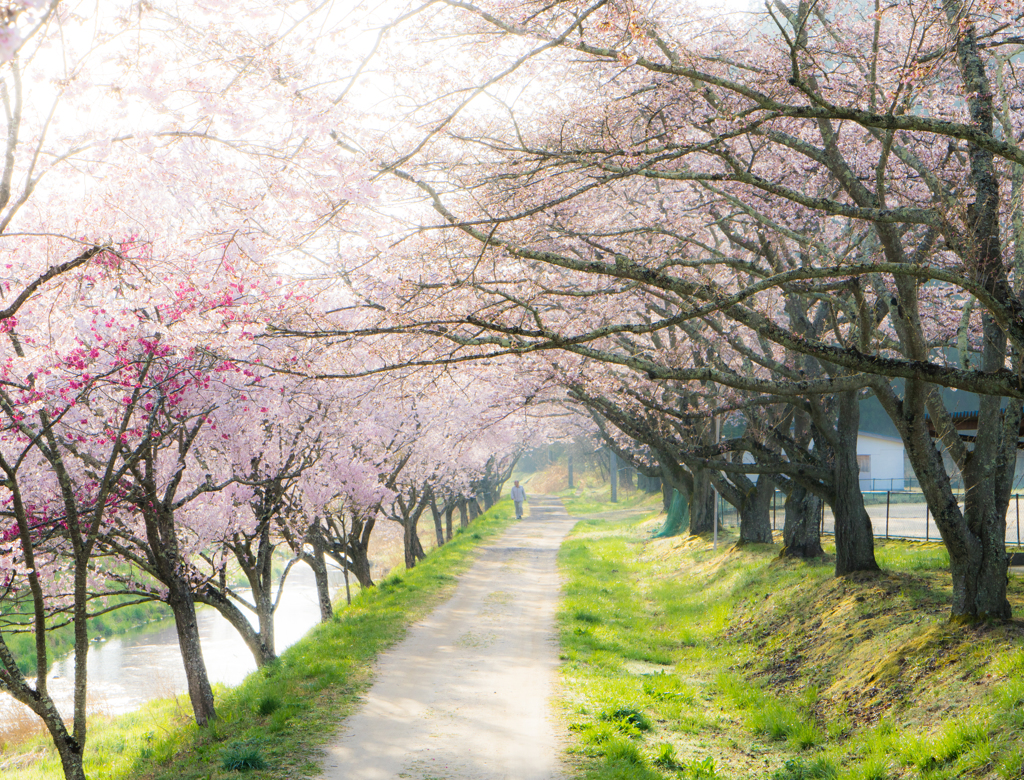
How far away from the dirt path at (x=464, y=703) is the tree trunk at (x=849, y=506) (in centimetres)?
465

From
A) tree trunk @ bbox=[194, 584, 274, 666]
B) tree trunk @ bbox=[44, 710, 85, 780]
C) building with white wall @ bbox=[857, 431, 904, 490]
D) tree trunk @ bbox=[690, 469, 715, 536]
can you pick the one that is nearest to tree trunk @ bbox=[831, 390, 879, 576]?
tree trunk @ bbox=[194, 584, 274, 666]

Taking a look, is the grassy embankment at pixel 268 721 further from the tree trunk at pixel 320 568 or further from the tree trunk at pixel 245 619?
the tree trunk at pixel 320 568

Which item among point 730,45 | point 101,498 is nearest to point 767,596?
point 730,45

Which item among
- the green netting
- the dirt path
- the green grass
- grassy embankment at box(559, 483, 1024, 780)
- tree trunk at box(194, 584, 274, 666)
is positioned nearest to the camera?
grassy embankment at box(559, 483, 1024, 780)

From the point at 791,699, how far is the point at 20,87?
876cm

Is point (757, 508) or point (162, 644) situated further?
point (162, 644)

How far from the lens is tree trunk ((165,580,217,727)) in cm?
→ 942

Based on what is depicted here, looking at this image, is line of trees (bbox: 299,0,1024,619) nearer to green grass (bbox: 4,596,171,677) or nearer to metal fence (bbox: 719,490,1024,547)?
metal fence (bbox: 719,490,1024,547)

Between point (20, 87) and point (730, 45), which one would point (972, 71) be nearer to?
point (730, 45)

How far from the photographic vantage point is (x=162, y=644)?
85.9 ft

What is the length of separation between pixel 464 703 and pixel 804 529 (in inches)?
318

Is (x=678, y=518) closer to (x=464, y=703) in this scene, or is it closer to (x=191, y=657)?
(x=464, y=703)

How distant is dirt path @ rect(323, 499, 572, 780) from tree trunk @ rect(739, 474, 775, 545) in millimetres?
4938

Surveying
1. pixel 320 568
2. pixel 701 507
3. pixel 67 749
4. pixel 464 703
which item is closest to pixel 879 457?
pixel 701 507
